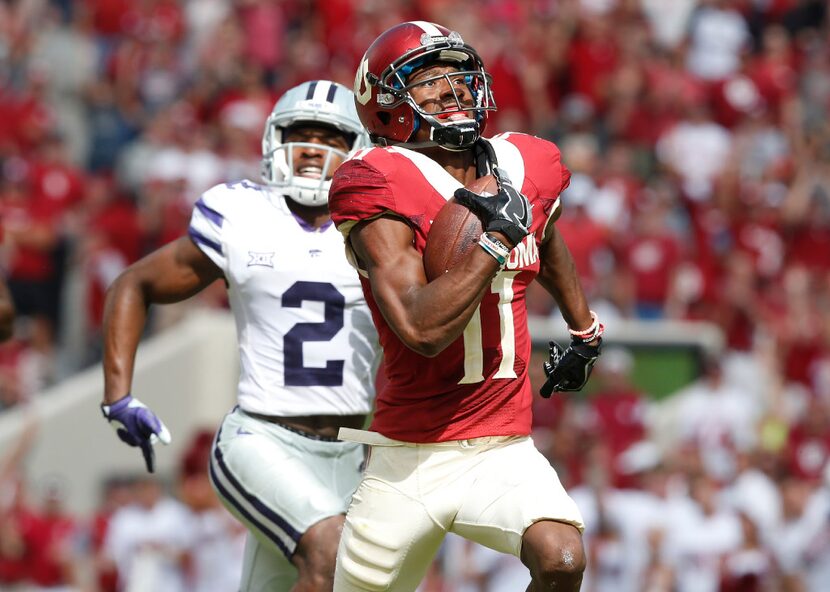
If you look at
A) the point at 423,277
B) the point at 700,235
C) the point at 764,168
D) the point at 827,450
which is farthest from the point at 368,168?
the point at 764,168

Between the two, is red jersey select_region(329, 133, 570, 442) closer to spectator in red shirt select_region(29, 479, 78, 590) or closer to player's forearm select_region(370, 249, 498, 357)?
player's forearm select_region(370, 249, 498, 357)

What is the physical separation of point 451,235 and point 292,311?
1320mm

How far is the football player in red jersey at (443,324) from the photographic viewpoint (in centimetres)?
370

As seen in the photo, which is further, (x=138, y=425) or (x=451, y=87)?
(x=138, y=425)

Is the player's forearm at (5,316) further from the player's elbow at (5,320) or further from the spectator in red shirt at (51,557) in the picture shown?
the spectator in red shirt at (51,557)

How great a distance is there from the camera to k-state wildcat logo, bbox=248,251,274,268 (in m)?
4.92

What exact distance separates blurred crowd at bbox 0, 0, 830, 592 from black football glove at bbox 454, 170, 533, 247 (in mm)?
4996

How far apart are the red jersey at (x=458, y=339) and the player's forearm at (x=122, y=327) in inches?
49.3

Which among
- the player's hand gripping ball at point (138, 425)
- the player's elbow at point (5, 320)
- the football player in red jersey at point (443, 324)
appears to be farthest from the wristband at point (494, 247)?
the player's elbow at point (5, 320)

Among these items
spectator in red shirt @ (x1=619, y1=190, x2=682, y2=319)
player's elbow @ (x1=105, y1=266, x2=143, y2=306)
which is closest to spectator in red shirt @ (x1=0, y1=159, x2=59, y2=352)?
spectator in red shirt @ (x1=619, y1=190, x2=682, y2=319)

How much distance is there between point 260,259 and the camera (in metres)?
4.92

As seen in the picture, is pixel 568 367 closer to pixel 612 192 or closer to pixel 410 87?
pixel 410 87

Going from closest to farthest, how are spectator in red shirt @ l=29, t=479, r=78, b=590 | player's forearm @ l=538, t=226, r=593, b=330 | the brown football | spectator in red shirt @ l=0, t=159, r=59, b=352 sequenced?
1. the brown football
2. player's forearm @ l=538, t=226, r=593, b=330
3. spectator in red shirt @ l=29, t=479, r=78, b=590
4. spectator in red shirt @ l=0, t=159, r=59, b=352

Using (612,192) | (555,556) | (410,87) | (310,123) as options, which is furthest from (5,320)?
(612,192)
